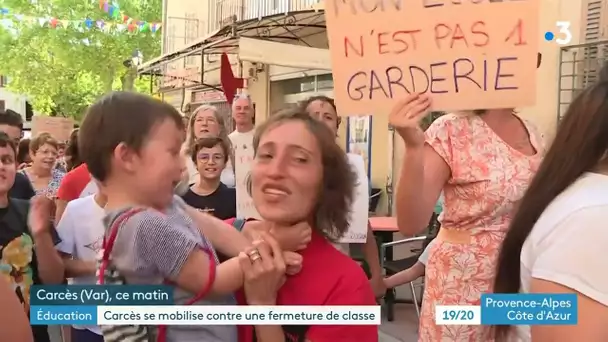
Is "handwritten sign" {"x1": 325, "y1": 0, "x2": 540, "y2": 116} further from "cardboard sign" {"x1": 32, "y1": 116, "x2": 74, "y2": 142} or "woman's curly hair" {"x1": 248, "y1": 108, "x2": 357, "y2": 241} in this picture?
"cardboard sign" {"x1": 32, "y1": 116, "x2": 74, "y2": 142}

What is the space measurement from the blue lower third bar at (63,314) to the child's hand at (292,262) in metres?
0.37

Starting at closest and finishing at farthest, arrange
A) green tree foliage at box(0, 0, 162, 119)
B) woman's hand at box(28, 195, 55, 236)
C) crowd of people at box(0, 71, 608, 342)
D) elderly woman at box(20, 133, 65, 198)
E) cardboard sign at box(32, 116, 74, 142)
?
crowd of people at box(0, 71, 608, 342)
woman's hand at box(28, 195, 55, 236)
elderly woman at box(20, 133, 65, 198)
cardboard sign at box(32, 116, 74, 142)
green tree foliage at box(0, 0, 162, 119)

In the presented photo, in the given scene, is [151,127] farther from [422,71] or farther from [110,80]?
[110,80]

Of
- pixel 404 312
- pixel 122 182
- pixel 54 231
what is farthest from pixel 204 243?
pixel 404 312

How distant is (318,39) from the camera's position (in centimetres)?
1169

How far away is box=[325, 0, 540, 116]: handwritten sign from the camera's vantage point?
1468mm

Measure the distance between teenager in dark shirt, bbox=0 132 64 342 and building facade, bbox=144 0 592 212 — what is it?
804 millimetres

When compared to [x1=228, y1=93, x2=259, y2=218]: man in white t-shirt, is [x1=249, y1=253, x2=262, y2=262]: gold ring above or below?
below

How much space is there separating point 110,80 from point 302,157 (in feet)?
79.6

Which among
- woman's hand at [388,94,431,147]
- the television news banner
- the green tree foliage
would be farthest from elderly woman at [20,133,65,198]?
the green tree foliage

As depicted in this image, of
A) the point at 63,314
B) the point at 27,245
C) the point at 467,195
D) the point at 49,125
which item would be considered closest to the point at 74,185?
the point at 27,245

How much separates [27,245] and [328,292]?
1389 mm
